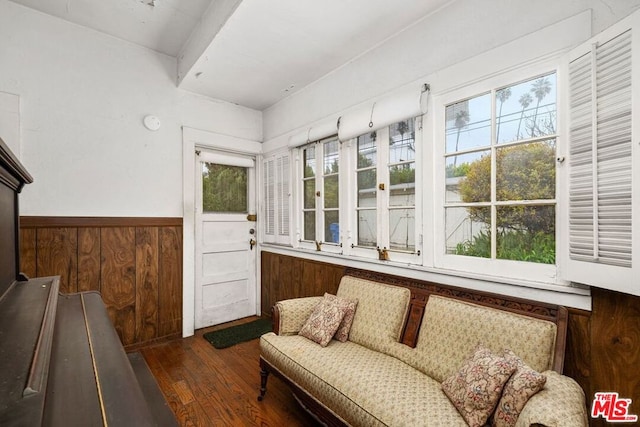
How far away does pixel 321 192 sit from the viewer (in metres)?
2.97

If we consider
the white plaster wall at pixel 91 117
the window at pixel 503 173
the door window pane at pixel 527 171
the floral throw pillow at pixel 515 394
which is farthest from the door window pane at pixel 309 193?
the floral throw pillow at pixel 515 394

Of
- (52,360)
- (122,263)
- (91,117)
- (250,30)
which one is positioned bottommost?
(122,263)

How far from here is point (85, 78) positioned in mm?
2553

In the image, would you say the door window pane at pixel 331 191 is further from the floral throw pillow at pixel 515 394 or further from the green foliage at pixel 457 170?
the floral throw pillow at pixel 515 394

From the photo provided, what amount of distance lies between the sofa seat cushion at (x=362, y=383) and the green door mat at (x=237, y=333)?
1116mm

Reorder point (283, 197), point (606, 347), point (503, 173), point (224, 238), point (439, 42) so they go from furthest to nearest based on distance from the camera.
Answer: point (224, 238)
point (283, 197)
point (439, 42)
point (503, 173)
point (606, 347)

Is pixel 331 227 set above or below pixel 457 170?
below

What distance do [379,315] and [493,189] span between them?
1.11 meters

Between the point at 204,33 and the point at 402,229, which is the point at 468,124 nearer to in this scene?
the point at 402,229

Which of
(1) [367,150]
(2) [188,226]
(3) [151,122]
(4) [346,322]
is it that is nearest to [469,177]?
(1) [367,150]

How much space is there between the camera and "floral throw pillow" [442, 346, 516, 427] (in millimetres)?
1216

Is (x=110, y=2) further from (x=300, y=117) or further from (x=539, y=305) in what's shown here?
(x=539, y=305)

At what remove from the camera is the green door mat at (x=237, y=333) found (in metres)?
2.97

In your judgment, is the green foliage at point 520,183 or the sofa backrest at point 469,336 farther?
the green foliage at point 520,183
